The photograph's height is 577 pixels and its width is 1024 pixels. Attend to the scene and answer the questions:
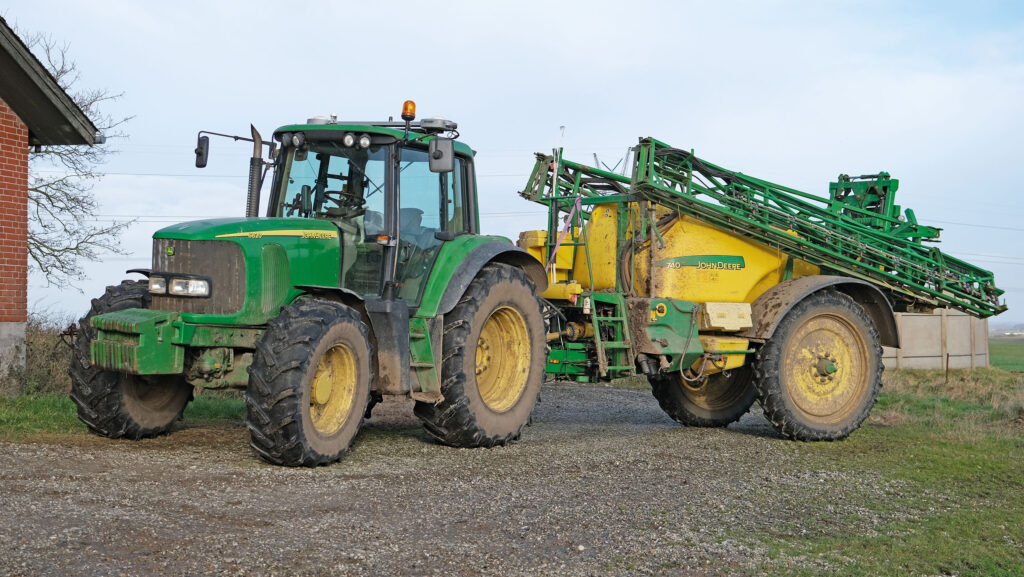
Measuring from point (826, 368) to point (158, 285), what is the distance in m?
6.80

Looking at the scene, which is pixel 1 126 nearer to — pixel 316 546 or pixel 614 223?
pixel 614 223

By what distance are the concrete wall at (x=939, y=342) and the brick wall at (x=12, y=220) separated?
63.9 feet

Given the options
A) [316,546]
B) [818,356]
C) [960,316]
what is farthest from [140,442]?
[960,316]

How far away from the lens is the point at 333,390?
7.82 metres

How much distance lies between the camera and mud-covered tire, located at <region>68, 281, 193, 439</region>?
8.09 m

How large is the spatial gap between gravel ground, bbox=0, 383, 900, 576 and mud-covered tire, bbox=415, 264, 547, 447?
27 centimetres

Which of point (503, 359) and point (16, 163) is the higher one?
point (16, 163)

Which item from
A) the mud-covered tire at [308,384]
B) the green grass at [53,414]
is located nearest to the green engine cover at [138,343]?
the mud-covered tire at [308,384]

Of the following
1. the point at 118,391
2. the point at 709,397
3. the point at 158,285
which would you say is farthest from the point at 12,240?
the point at 709,397

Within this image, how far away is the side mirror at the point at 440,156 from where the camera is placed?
805cm

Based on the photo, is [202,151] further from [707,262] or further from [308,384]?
[707,262]

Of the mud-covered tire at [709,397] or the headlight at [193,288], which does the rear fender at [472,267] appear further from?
the mud-covered tire at [709,397]

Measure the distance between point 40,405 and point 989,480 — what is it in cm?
Answer: 928

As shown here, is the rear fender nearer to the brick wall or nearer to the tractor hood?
the tractor hood
